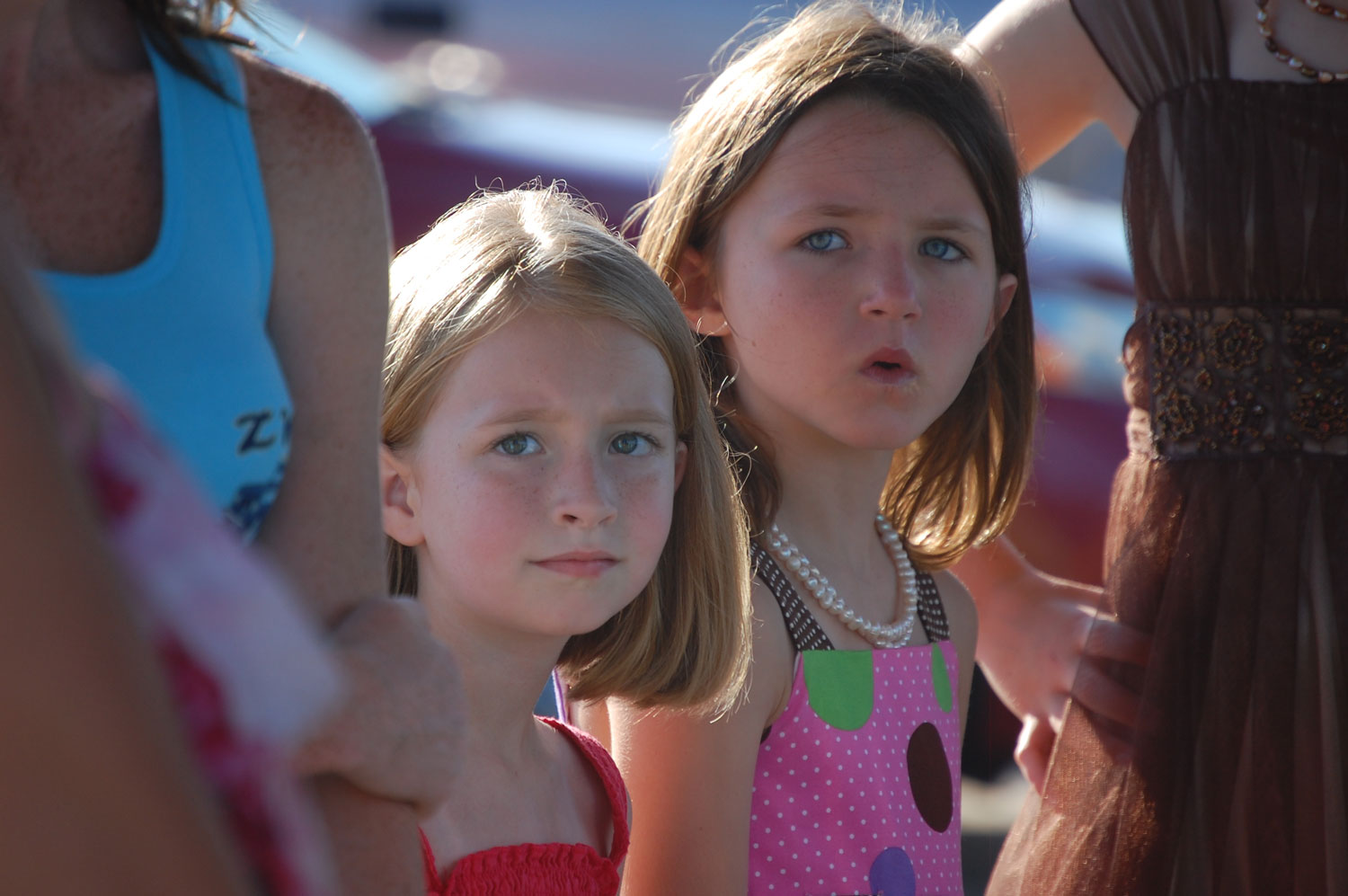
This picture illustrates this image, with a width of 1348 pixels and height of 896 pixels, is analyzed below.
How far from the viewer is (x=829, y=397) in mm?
1831

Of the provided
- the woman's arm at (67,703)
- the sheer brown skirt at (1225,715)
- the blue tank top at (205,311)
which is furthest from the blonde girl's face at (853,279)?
the woman's arm at (67,703)

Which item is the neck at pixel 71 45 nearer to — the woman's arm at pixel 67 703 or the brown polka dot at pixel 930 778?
the woman's arm at pixel 67 703

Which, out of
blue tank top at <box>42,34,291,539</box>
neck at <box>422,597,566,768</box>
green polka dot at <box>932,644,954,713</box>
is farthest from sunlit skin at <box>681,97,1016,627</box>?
blue tank top at <box>42,34,291,539</box>

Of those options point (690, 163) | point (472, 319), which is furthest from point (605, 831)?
point (690, 163)

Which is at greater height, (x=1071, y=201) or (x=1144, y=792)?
(x=1071, y=201)

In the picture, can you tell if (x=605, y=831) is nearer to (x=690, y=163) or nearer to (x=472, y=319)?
(x=472, y=319)

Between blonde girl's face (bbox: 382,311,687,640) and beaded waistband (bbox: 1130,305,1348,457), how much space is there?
0.75 meters

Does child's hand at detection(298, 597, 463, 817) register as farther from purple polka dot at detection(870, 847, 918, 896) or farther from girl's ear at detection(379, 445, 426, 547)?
purple polka dot at detection(870, 847, 918, 896)

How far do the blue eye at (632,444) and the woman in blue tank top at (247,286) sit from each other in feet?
1.78

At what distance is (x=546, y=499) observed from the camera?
149 centimetres

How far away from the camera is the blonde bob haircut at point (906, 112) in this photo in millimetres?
1952

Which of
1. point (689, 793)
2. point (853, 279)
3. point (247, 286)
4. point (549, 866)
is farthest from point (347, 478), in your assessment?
point (853, 279)

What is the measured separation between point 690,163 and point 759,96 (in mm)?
143

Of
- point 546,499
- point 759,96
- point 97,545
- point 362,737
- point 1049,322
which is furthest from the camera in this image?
point 1049,322
